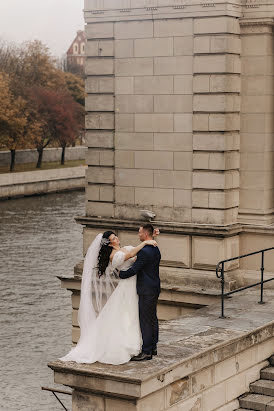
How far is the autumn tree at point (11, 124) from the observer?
81.2 m

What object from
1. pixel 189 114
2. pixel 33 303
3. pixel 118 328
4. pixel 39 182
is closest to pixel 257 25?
pixel 189 114

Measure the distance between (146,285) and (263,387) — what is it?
9.99 feet

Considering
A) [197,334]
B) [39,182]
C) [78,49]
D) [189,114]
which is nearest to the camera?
[197,334]

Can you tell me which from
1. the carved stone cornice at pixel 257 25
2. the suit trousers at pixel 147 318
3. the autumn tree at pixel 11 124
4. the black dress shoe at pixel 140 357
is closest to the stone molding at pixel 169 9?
the carved stone cornice at pixel 257 25

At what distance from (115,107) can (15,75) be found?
82.4m

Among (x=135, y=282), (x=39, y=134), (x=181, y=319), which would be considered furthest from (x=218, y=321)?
(x=39, y=134)

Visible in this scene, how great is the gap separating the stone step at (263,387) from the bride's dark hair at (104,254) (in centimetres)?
336

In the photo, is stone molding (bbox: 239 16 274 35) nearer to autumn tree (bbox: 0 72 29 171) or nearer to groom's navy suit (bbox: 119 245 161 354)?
groom's navy suit (bbox: 119 245 161 354)

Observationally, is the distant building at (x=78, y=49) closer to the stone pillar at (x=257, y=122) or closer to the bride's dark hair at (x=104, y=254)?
the stone pillar at (x=257, y=122)

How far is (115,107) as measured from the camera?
20.5 metres

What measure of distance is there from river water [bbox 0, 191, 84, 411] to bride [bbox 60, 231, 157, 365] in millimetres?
9433

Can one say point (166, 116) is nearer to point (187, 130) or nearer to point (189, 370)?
point (187, 130)

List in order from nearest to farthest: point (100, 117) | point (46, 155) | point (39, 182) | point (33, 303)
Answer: point (100, 117) < point (33, 303) < point (39, 182) < point (46, 155)

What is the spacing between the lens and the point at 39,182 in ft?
247
